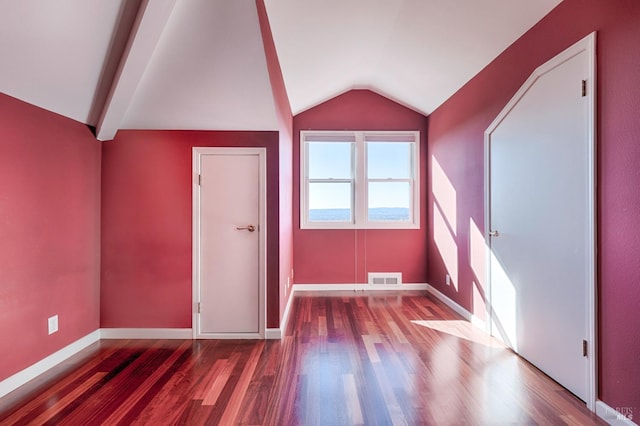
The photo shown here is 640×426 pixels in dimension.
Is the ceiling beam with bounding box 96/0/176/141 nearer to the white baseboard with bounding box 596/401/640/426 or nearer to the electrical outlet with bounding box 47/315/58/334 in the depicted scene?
the electrical outlet with bounding box 47/315/58/334

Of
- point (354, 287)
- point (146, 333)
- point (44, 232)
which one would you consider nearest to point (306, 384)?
point (146, 333)

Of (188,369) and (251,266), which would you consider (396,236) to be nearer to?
(251,266)

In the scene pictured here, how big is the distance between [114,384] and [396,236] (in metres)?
3.67

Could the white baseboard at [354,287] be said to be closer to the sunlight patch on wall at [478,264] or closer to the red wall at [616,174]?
the sunlight patch on wall at [478,264]

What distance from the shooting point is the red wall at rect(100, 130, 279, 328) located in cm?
289

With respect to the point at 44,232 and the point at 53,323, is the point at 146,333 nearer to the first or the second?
the point at 53,323

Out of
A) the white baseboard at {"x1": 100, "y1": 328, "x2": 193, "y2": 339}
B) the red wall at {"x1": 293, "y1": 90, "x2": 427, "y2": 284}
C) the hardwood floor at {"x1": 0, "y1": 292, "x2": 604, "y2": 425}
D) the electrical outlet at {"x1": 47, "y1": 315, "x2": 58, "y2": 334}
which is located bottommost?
the hardwood floor at {"x1": 0, "y1": 292, "x2": 604, "y2": 425}

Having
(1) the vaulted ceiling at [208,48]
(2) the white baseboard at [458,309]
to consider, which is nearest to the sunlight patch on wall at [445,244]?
(2) the white baseboard at [458,309]

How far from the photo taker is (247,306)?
9.58ft

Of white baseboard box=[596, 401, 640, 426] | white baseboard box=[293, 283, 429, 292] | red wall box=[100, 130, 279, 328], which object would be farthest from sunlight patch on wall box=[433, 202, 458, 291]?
red wall box=[100, 130, 279, 328]

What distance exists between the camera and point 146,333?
9.48ft

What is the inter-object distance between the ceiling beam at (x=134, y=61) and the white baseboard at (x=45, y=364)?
1801mm

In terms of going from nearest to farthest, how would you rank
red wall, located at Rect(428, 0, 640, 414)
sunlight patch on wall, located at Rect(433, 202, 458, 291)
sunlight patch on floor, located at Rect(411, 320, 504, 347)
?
red wall, located at Rect(428, 0, 640, 414) → sunlight patch on floor, located at Rect(411, 320, 504, 347) → sunlight patch on wall, located at Rect(433, 202, 458, 291)

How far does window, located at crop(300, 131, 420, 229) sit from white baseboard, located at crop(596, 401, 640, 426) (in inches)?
119
